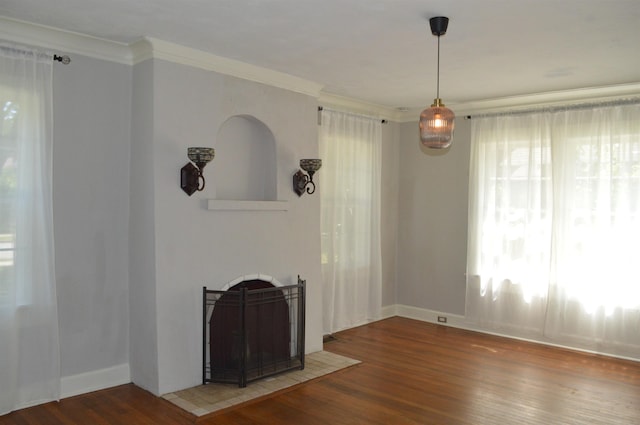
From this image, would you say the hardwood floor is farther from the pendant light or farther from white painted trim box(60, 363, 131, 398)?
the pendant light

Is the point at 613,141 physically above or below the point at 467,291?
above

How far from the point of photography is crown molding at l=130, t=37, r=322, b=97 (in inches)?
142

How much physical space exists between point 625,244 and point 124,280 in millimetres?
4457

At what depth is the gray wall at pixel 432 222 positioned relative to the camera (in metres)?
5.88

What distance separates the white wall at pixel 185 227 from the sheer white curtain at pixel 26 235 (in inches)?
24.2

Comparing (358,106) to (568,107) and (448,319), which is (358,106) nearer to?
(568,107)

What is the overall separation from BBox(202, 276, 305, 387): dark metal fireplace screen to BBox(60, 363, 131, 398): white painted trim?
24.4 inches

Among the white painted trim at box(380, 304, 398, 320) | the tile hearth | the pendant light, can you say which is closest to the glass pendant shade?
the pendant light

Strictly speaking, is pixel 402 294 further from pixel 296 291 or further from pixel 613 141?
pixel 613 141

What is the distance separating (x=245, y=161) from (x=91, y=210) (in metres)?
1.31

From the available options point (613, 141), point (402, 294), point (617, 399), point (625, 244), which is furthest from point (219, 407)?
point (613, 141)

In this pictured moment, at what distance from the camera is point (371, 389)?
3898 mm

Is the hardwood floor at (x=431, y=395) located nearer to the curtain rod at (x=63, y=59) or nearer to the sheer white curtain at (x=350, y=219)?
the sheer white curtain at (x=350, y=219)

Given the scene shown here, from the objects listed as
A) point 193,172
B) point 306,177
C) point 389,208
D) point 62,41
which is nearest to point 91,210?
point 193,172
